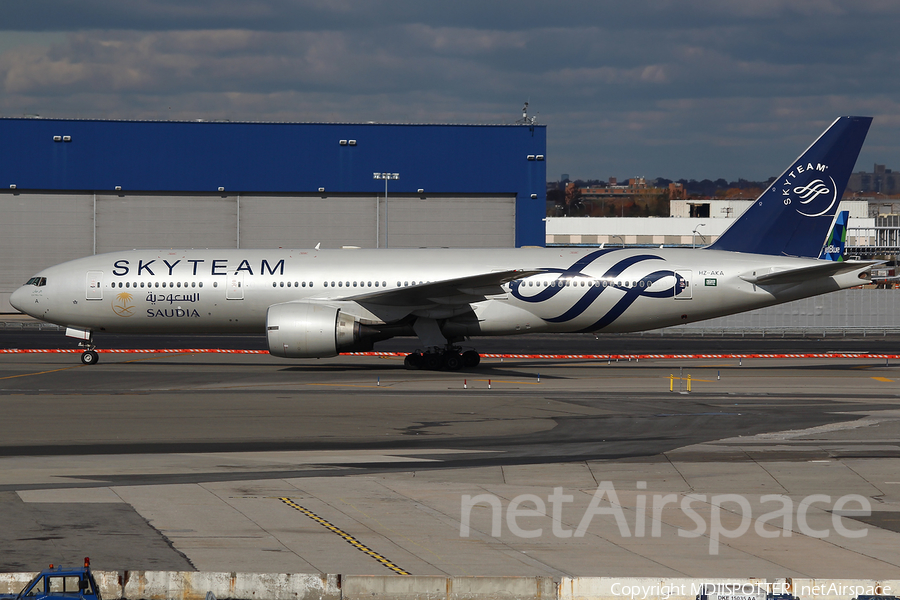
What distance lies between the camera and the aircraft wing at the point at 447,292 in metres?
30.3

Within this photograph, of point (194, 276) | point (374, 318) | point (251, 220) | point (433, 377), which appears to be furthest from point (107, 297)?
point (251, 220)

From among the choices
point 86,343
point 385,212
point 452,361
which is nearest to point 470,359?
point 452,361

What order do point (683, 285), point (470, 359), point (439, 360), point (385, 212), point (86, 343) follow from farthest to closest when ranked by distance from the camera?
point (385, 212)
point (86, 343)
point (470, 359)
point (439, 360)
point (683, 285)

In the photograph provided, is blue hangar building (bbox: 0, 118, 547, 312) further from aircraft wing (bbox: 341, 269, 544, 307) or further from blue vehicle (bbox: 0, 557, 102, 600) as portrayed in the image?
blue vehicle (bbox: 0, 557, 102, 600)

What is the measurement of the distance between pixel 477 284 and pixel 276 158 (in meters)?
38.6

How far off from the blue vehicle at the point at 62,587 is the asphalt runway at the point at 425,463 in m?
1.90

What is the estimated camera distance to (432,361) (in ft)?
107

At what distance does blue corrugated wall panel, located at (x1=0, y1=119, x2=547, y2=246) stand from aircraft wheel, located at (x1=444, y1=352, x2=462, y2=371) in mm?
33400

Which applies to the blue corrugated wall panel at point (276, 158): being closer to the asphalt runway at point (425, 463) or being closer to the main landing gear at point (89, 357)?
the main landing gear at point (89, 357)

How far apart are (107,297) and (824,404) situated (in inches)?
958

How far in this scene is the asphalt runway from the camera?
10.8 meters

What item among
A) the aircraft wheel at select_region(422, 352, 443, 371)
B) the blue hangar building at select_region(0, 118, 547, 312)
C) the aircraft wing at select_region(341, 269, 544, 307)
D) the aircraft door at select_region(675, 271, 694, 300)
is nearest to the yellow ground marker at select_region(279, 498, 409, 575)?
the aircraft wing at select_region(341, 269, 544, 307)

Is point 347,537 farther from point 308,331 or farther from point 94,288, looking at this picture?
point 94,288

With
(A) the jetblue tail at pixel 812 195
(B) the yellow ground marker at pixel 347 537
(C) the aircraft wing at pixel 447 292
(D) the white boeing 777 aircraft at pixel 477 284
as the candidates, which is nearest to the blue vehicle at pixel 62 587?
(B) the yellow ground marker at pixel 347 537
